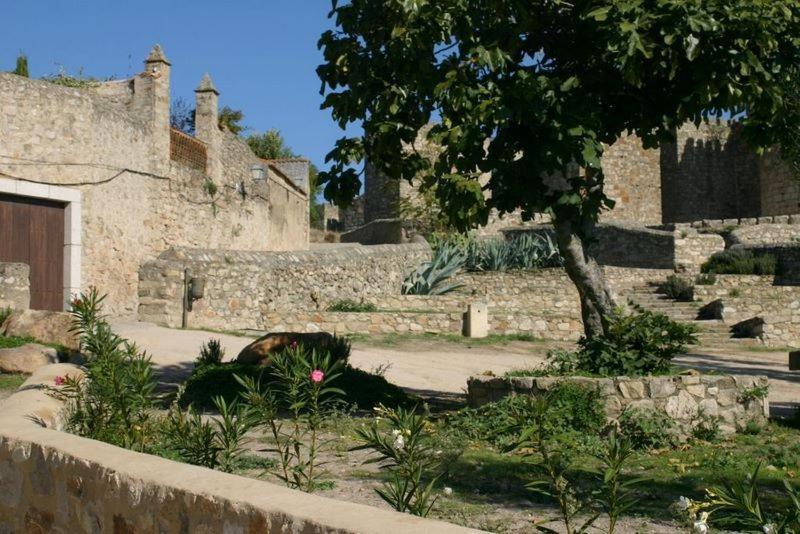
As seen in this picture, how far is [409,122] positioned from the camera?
8.66 meters

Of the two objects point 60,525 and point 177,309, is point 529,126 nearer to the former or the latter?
point 60,525

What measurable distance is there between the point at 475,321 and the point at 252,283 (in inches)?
173

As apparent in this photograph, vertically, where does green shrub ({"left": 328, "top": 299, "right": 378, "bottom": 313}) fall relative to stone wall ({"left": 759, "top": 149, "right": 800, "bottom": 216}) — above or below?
below

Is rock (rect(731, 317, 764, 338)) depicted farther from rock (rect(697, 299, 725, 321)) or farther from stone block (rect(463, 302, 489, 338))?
stone block (rect(463, 302, 489, 338))

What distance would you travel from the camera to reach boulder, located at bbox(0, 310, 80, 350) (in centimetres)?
1040

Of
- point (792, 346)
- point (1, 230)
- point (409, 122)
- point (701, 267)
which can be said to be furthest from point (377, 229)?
point (409, 122)

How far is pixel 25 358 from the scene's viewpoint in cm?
903

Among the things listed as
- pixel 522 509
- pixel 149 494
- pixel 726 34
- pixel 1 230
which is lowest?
pixel 522 509

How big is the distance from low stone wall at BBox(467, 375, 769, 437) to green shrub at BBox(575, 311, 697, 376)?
10.6 inches

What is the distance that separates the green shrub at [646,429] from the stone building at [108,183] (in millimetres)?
11365

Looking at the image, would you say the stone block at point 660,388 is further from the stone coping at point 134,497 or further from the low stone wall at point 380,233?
the low stone wall at point 380,233

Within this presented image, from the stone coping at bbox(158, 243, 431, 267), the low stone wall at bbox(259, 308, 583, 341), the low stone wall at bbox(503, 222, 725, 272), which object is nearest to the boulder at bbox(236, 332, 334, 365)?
the stone coping at bbox(158, 243, 431, 267)

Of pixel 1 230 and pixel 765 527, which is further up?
pixel 1 230

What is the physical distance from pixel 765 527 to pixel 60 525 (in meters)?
3.13
